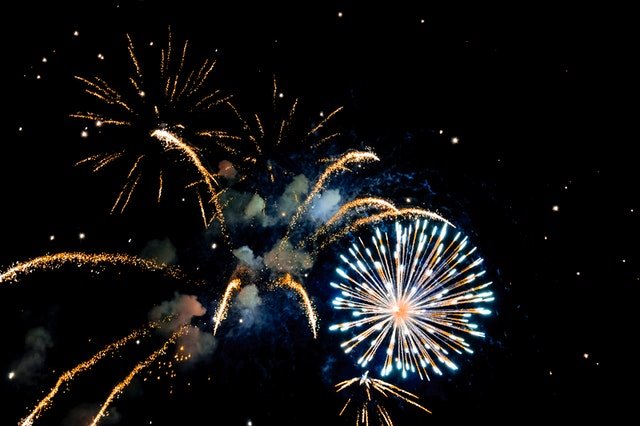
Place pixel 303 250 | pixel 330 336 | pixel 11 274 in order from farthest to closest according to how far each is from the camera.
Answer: pixel 330 336 → pixel 303 250 → pixel 11 274

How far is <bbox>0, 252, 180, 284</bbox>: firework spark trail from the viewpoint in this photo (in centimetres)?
1020

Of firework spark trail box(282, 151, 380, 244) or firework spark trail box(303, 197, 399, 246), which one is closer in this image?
firework spark trail box(282, 151, 380, 244)

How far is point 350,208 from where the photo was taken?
13078 mm

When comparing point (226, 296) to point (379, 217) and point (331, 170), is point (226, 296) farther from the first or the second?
point (379, 217)

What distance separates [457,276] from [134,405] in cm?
1550

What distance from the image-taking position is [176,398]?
1873cm

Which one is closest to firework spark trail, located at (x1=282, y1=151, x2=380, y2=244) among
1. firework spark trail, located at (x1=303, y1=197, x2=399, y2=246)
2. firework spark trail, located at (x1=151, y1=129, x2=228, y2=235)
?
firework spark trail, located at (x1=303, y1=197, x2=399, y2=246)

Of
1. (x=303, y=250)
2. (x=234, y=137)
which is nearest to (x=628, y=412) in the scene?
(x=303, y=250)

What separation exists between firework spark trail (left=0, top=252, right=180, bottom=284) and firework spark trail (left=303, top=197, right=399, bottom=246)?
214 inches

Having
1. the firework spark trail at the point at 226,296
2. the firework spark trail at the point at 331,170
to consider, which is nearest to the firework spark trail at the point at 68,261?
the firework spark trail at the point at 226,296

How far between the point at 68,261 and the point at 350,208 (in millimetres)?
8502

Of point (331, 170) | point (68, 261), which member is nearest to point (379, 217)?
point (331, 170)

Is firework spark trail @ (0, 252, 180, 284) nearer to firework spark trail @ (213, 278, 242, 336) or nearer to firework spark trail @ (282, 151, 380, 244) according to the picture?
Result: firework spark trail @ (213, 278, 242, 336)

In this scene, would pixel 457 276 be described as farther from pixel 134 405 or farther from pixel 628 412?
pixel 134 405
